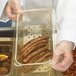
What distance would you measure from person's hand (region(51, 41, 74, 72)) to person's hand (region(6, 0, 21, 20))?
0.84ft

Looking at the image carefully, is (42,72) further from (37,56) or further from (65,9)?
(65,9)

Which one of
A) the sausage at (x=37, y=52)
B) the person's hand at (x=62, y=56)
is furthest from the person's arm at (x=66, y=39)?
the sausage at (x=37, y=52)

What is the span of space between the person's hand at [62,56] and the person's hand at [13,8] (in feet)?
0.84

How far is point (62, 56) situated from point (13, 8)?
0.98 feet

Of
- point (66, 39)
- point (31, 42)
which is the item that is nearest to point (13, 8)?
point (31, 42)

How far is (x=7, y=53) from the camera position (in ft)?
3.54

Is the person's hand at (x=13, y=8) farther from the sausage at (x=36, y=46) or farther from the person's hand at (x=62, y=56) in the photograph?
the person's hand at (x=62, y=56)

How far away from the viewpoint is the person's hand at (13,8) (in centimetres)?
101

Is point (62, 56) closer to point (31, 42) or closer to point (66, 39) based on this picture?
point (66, 39)

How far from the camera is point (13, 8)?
40.2 inches

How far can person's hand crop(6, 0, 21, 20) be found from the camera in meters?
1.01

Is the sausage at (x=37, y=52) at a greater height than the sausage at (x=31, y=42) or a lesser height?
lesser

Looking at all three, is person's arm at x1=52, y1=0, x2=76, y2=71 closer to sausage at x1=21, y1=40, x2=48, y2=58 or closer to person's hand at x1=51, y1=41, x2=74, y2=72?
person's hand at x1=51, y1=41, x2=74, y2=72

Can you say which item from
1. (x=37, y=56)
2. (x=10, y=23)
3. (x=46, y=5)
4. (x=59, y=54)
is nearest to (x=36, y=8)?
(x=46, y=5)
